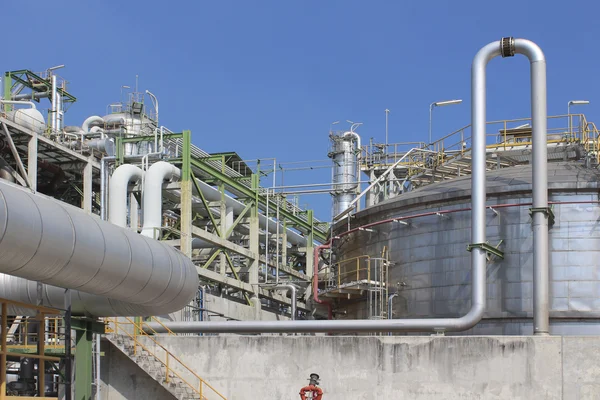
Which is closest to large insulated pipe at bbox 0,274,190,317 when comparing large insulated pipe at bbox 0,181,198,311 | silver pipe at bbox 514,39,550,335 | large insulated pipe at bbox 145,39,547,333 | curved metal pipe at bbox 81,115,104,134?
large insulated pipe at bbox 0,181,198,311

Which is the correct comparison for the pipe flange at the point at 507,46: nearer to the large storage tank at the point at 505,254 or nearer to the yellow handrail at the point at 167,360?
the large storage tank at the point at 505,254

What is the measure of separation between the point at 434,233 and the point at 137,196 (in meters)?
13.3

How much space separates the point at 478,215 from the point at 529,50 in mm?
4870

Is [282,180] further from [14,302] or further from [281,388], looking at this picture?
[14,302]

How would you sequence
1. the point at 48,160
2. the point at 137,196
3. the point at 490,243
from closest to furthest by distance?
the point at 490,243, the point at 137,196, the point at 48,160

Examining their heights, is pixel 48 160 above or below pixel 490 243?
above

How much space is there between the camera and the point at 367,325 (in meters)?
25.1

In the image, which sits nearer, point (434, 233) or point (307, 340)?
point (307, 340)

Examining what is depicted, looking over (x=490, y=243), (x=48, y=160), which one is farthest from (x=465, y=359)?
(x=48, y=160)

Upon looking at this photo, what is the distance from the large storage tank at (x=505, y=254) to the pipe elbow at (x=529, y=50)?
11.7 ft

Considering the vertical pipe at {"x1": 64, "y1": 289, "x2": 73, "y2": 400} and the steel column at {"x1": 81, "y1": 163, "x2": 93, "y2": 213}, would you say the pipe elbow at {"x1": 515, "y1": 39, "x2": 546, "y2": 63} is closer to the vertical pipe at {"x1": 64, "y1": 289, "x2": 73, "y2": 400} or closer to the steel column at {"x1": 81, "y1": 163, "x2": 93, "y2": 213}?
the vertical pipe at {"x1": 64, "y1": 289, "x2": 73, "y2": 400}

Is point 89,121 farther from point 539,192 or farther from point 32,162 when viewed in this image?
point 539,192

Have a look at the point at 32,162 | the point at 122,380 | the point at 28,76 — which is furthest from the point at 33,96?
the point at 122,380

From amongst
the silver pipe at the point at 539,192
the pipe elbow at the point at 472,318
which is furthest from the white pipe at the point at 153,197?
the silver pipe at the point at 539,192
